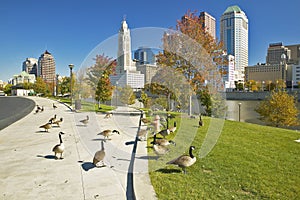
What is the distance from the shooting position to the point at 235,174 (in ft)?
15.9

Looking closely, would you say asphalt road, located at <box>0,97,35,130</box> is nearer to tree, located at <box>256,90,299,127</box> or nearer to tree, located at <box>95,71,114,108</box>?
tree, located at <box>95,71,114,108</box>

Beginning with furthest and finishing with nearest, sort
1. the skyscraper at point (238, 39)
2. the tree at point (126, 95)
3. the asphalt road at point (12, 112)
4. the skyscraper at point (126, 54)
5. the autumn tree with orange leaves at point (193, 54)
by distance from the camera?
1. the skyscraper at point (238, 39)
2. the tree at point (126, 95)
3. the asphalt road at point (12, 112)
4. the autumn tree with orange leaves at point (193, 54)
5. the skyscraper at point (126, 54)

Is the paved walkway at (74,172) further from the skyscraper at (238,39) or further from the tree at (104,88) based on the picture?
the skyscraper at (238,39)

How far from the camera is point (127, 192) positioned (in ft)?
13.9

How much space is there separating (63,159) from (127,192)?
298cm

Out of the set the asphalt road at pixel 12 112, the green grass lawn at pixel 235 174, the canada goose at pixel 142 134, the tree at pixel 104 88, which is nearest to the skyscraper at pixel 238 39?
the tree at pixel 104 88

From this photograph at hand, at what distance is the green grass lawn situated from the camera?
404cm

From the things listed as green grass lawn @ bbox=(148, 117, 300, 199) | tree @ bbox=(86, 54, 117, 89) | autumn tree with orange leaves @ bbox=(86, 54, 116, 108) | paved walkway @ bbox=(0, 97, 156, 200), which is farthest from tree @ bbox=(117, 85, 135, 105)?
green grass lawn @ bbox=(148, 117, 300, 199)

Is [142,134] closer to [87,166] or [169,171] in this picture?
[87,166]

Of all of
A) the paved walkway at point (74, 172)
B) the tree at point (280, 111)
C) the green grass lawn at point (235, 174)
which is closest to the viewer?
the green grass lawn at point (235, 174)

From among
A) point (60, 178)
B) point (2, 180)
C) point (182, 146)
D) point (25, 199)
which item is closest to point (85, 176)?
point (60, 178)

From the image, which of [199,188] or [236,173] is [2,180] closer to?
[199,188]

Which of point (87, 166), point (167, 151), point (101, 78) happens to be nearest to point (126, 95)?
point (101, 78)

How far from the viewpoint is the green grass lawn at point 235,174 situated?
4.04 metres
